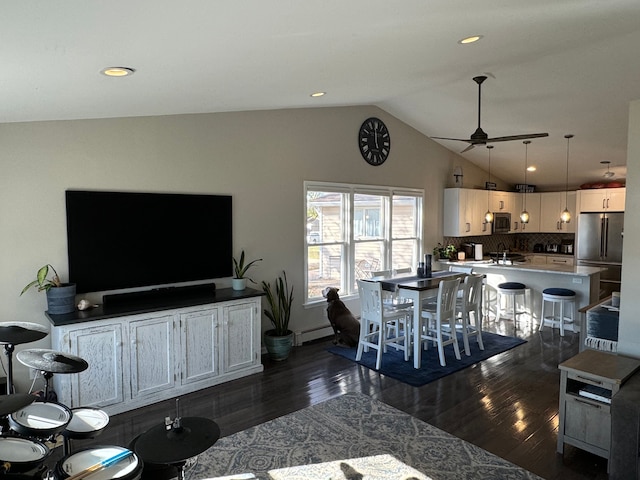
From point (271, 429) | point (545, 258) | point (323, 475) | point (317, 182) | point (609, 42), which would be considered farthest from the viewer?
point (545, 258)

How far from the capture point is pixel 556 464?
2.94m

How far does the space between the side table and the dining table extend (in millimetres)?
1807

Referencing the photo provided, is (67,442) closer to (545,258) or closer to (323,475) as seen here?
(323,475)

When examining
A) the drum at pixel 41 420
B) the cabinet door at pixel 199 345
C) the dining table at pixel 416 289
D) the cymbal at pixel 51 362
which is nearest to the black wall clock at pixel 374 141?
the dining table at pixel 416 289

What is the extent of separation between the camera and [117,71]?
7.43 ft

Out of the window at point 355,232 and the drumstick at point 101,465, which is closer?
the drumstick at point 101,465

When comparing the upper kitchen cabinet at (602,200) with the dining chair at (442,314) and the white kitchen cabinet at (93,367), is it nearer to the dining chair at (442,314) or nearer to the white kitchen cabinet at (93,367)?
the dining chair at (442,314)

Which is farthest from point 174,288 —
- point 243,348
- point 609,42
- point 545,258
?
point 545,258

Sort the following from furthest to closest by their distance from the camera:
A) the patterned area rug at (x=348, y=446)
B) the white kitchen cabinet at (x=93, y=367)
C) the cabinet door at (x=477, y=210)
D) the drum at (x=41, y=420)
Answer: the cabinet door at (x=477, y=210), the white kitchen cabinet at (x=93, y=367), the patterned area rug at (x=348, y=446), the drum at (x=41, y=420)

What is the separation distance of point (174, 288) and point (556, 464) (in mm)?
3663

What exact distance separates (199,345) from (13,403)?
2.30m

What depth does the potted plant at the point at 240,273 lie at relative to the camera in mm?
4695

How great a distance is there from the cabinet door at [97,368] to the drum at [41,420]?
4.29ft

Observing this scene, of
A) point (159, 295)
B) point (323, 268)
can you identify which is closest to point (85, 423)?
point (159, 295)
